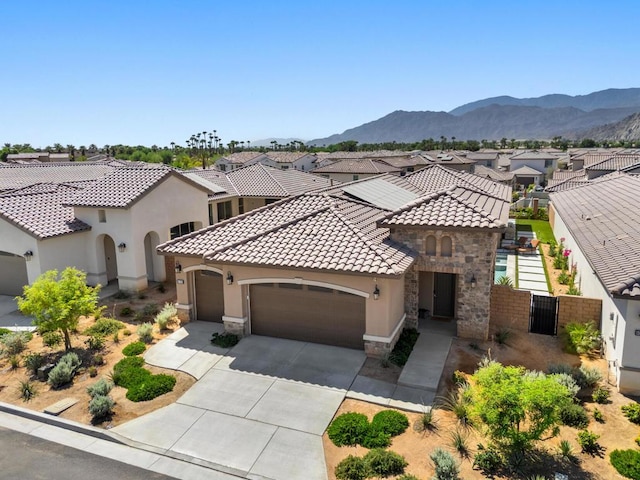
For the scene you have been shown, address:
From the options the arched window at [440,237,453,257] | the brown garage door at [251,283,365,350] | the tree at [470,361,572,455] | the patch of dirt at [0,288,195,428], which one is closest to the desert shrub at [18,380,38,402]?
the patch of dirt at [0,288,195,428]

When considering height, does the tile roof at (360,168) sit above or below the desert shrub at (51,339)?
above

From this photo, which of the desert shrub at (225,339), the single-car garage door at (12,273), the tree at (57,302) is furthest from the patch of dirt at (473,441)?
the single-car garage door at (12,273)

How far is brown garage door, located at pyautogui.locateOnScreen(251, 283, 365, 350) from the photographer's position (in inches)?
629

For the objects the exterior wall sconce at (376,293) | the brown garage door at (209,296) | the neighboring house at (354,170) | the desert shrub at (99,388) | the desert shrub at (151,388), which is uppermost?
the neighboring house at (354,170)

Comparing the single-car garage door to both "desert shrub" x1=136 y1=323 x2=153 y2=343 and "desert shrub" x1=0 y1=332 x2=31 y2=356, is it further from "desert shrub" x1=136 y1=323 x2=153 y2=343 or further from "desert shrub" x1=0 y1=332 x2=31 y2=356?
"desert shrub" x1=136 y1=323 x2=153 y2=343

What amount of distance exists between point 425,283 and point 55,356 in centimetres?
1381

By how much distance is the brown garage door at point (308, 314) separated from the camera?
52.4 feet

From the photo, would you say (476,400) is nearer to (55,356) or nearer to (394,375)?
(394,375)

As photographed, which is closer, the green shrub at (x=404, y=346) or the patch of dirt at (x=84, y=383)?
the patch of dirt at (x=84, y=383)

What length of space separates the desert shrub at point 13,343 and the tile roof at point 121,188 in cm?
734

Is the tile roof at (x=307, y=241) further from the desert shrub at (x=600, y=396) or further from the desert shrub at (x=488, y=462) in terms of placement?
the desert shrub at (x=600, y=396)

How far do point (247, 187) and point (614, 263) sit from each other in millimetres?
Result: 28357

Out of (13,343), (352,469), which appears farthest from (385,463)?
(13,343)

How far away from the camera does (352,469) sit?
400 inches
